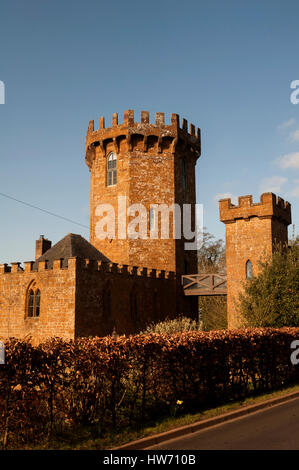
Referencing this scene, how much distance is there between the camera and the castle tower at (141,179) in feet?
101

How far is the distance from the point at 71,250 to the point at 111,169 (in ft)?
32.2

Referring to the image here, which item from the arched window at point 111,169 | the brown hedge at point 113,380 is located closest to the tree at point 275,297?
the brown hedge at point 113,380

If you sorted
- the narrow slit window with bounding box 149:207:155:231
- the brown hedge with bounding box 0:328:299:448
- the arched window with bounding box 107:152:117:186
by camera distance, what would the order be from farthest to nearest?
the arched window with bounding box 107:152:117:186
the narrow slit window with bounding box 149:207:155:231
the brown hedge with bounding box 0:328:299:448

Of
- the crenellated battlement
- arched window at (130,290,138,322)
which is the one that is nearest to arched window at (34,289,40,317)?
the crenellated battlement

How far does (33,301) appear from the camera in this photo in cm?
2402

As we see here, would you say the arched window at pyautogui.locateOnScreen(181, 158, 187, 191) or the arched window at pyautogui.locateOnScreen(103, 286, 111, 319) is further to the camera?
the arched window at pyautogui.locateOnScreen(181, 158, 187, 191)

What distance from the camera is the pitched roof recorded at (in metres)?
25.2

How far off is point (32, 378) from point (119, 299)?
55.5 feet

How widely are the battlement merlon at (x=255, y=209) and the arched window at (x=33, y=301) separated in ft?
36.8

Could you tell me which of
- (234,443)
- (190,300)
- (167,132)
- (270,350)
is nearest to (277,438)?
(234,443)

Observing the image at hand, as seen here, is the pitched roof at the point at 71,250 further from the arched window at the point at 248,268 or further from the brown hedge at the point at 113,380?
the brown hedge at the point at 113,380

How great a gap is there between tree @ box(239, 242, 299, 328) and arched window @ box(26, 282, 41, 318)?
441 inches

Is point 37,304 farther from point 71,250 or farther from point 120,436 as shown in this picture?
point 120,436

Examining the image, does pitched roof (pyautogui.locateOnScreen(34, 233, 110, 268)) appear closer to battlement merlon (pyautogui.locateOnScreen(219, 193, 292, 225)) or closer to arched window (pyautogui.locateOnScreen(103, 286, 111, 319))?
arched window (pyautogui.locateOnScreen(103, 286, 111, 319))
